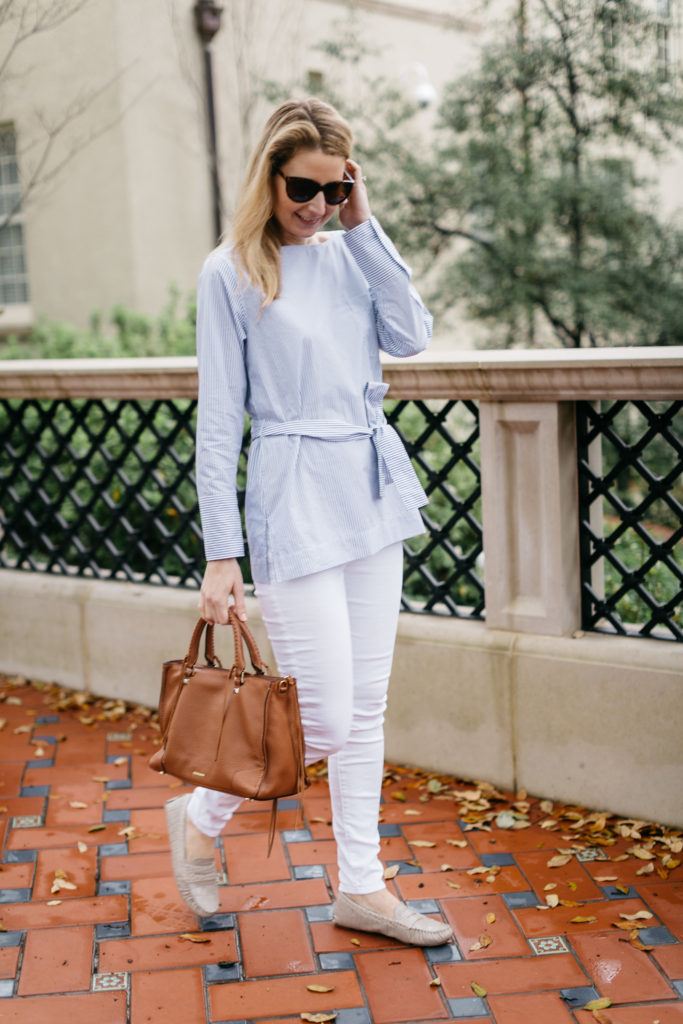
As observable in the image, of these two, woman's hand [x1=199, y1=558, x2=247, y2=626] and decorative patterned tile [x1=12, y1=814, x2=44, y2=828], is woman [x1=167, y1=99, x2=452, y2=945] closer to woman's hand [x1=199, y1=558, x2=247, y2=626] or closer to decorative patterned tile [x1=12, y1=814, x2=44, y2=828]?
woman's hand [x1=199, y1=558, x2=247, y2=626]

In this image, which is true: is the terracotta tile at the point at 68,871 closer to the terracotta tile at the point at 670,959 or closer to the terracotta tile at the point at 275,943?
the terracotta tile at the point at 275,943

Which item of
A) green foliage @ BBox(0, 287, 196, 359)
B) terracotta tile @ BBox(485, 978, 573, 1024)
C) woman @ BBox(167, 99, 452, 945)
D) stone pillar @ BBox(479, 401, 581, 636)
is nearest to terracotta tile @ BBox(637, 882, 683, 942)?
terracotta tile @ BBox(485, 978, 573, 1024)

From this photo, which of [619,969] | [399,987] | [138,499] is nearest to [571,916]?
[619,969]

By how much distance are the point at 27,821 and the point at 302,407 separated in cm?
186

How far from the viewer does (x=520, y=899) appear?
2.93 m

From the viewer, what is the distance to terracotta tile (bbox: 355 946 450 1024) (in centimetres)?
245

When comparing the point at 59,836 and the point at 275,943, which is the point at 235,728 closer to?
the point at 275,943

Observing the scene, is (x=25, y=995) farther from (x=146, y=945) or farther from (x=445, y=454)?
(x=445, y=454)

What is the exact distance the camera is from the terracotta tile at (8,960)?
2.63 metres

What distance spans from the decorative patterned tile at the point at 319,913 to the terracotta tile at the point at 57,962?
1.87 ft

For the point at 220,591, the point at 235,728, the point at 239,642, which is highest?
the point at 220,591

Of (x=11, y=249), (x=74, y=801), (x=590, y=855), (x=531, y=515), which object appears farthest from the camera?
(x=11, y=249)

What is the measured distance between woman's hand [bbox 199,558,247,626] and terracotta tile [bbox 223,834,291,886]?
984mm

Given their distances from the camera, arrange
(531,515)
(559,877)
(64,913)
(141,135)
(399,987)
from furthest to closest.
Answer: (141,135) < (531,515) < (559,877) < (64,913) < (399,987)
